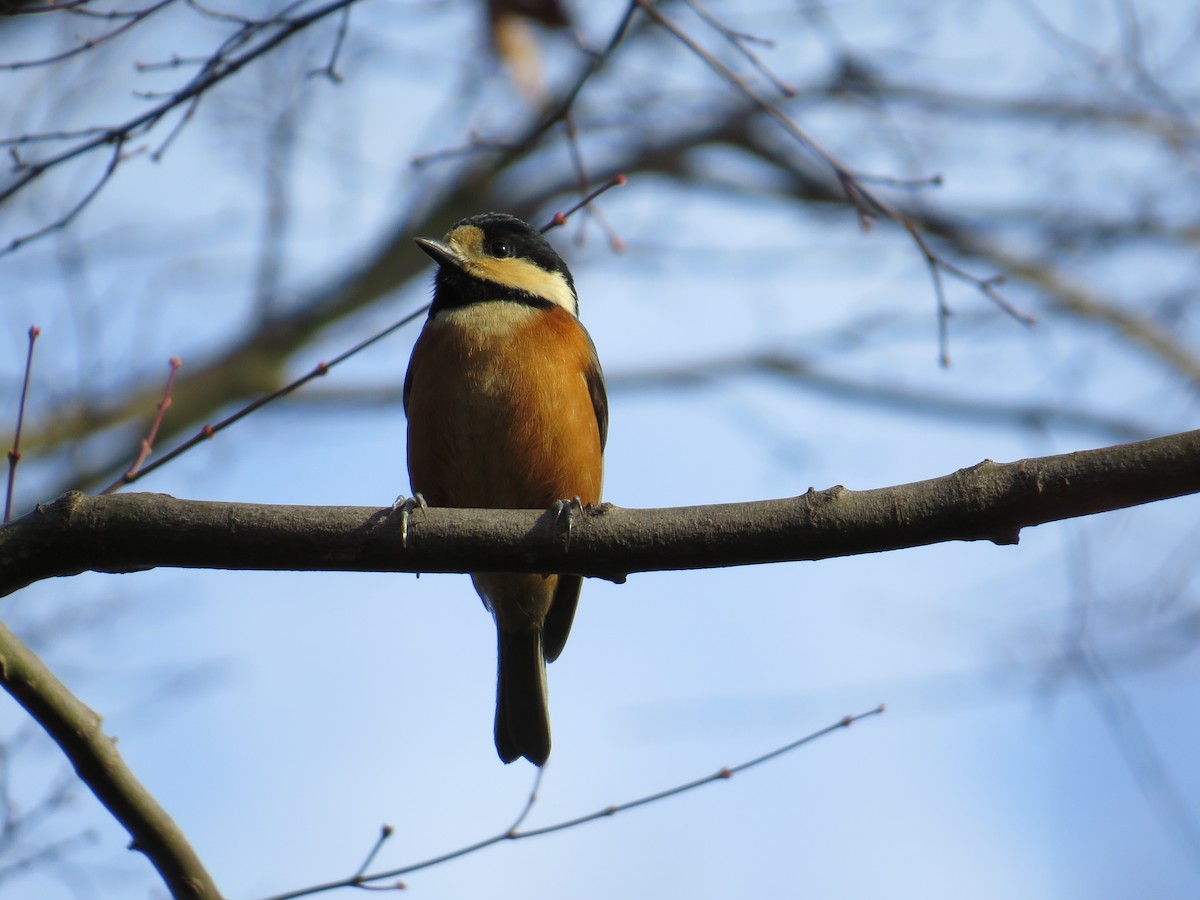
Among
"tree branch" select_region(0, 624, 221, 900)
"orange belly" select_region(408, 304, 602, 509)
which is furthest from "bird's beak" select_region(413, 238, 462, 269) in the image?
"tree branch" select_region(0, 624, 221, 900)

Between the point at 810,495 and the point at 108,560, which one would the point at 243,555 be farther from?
the point at 810,495

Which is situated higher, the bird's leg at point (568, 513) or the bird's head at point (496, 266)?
the bird's head at point (496, 266)

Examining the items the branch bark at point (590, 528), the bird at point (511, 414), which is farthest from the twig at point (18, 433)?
the bird at point (511, 414)

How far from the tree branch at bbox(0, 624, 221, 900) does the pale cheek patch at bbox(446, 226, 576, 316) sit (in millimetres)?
3287

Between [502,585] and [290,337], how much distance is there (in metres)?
8.96

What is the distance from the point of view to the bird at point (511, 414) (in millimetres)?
5414

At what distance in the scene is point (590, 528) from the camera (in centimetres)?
370

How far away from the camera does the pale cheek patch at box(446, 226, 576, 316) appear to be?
247 inches

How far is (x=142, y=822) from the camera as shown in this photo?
3625 mm

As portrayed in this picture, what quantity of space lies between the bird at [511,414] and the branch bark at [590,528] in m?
1.21

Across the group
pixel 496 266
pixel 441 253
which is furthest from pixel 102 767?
pixel 496 266

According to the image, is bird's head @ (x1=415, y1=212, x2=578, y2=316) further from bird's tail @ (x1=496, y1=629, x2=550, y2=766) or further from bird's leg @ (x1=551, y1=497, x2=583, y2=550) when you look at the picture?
bird's leg @ (x1=551, y1=497, x2=583, y2=550)

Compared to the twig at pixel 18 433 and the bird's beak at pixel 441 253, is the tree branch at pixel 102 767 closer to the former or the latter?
the twig at pixel 18 433

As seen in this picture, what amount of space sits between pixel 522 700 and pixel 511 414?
1.61 metres
